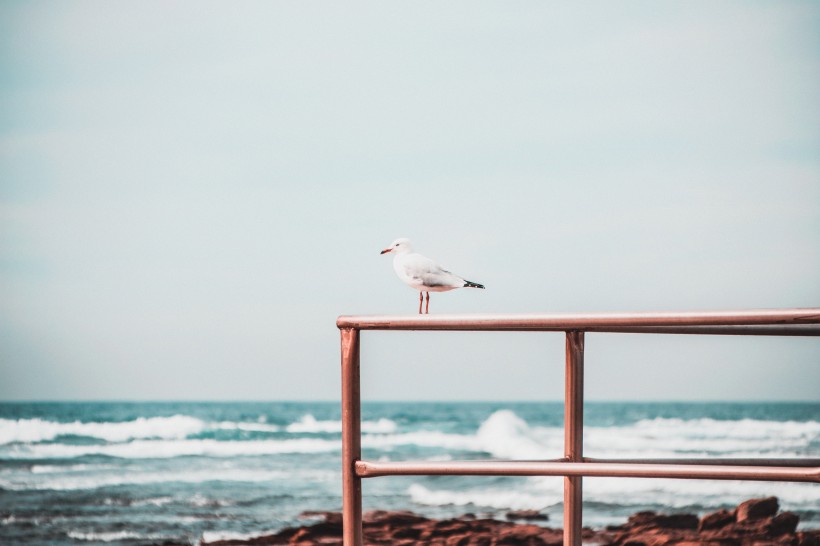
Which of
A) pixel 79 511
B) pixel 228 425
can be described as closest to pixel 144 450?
pixel 228 425

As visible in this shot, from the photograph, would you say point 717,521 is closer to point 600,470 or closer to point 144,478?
point 600,470

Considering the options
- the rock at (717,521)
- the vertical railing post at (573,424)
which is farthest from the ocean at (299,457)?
the vertical railing post at (573,424)

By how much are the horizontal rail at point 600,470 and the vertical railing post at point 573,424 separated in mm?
168

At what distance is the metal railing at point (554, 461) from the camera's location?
1.30 m

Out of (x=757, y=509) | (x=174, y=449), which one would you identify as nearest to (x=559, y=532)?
(x=757, y=509)

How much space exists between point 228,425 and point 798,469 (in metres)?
23.3

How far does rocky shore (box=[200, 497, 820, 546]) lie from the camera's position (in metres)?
8.10

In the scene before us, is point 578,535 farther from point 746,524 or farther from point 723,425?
point 723,425

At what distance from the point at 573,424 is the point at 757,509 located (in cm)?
787

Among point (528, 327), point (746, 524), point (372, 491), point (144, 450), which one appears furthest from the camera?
point (144, 450)

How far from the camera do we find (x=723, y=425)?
2478 centimetres

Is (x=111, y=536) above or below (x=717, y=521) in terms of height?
below

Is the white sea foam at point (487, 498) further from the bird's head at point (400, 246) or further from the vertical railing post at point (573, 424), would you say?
the vertical railing post at point (573, 424)

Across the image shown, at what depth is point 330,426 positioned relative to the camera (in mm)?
24484
